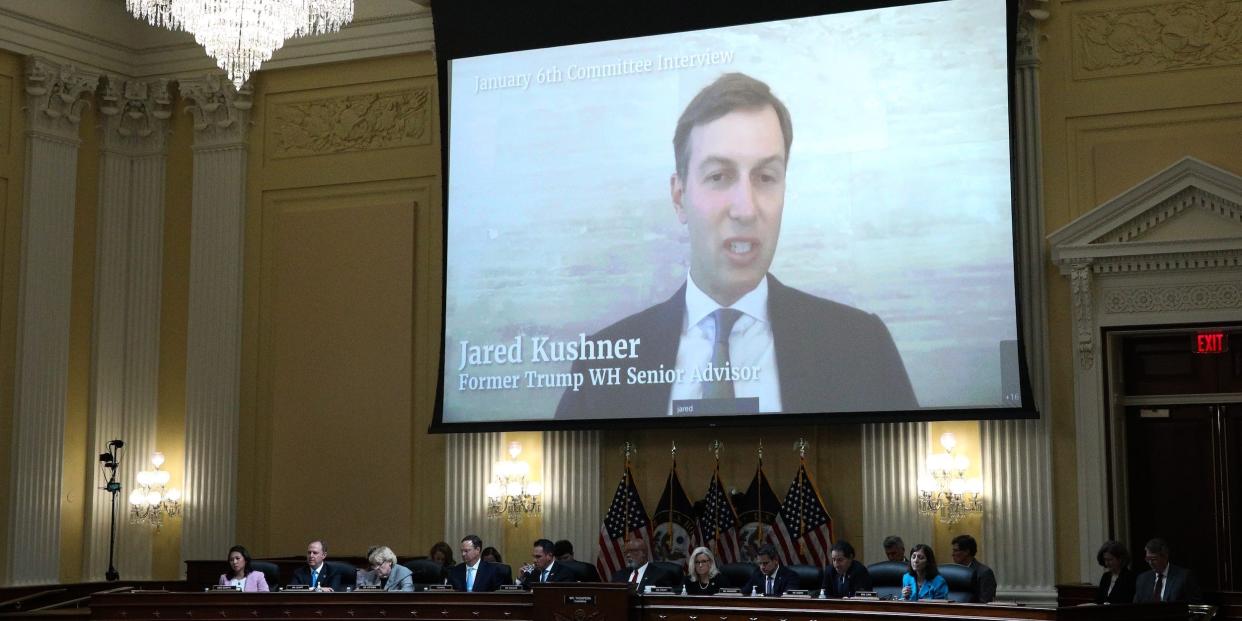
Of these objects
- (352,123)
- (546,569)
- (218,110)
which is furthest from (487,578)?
(218,110)

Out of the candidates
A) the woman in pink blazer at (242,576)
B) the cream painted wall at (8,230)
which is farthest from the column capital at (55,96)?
the woman in pink blazer at (242,576)

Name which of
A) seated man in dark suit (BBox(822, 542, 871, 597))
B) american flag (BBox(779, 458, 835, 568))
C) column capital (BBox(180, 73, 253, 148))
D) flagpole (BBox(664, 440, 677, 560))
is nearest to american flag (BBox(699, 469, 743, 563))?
flagpole (BBox(664, 440, 677, 560))

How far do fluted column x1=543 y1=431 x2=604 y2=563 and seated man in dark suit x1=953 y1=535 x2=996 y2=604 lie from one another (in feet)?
12.0

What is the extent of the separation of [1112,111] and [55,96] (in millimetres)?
9209

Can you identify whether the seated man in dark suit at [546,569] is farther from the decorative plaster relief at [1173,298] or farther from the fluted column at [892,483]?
the decorative plaster relief at [1173,298]

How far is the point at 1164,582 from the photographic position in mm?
9555

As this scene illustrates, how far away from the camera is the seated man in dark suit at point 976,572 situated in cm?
975

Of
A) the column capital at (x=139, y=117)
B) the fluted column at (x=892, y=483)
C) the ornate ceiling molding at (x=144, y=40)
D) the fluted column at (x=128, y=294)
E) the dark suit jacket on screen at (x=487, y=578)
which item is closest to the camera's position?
the dark suit jacket on screen at (x=487, y=578)

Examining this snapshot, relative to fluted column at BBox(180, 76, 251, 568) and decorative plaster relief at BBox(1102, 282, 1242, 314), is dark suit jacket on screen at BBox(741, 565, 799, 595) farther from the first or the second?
fluted column at BBox(180, 76, 251, 568)

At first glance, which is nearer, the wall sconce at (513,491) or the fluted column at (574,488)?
the fluted column at (574,488)

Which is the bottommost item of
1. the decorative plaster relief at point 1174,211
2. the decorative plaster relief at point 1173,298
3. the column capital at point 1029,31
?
the decorative plaster relief at point 1173,298

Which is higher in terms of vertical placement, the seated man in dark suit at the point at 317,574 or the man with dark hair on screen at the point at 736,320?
the man with dark hair on screen at the point at 736,320

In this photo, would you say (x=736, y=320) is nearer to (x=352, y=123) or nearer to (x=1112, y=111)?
(x=1112, y=111)

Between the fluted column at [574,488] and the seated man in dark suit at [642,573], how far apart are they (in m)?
1.17
